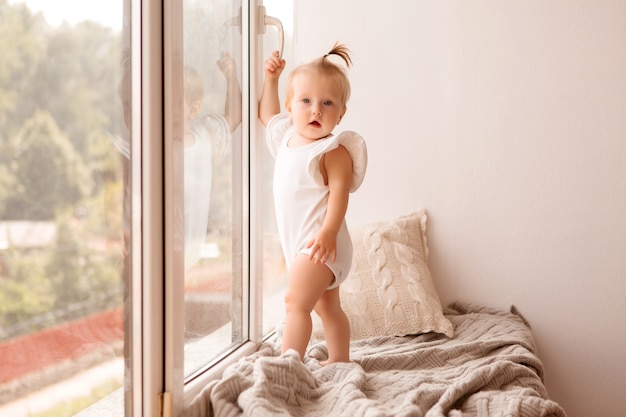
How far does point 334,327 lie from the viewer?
1615mm

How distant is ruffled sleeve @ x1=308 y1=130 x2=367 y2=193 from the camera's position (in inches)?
61.1

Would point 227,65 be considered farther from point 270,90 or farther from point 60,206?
point 60,206

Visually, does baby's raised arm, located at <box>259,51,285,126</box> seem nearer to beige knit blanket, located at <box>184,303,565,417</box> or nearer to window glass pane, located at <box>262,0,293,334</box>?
window glass pane, located at <box>262,0,293,334</box>

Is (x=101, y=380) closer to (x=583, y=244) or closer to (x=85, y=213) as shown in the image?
(x=85, y=213)

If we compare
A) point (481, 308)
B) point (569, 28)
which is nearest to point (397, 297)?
point (481, 308)

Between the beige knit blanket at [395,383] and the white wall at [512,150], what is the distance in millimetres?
401

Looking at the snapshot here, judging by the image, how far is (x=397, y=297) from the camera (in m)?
2.01

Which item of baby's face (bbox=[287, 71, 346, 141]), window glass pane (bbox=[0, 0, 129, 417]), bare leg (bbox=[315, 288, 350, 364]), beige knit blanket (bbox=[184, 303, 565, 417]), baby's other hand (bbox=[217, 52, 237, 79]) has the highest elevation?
baby's other hand (bbox=[217, 52, 237, 79])

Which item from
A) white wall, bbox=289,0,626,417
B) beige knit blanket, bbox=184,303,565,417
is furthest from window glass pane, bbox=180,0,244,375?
white wall, bbox=289,0,626,417

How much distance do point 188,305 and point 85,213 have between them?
16.7 inches

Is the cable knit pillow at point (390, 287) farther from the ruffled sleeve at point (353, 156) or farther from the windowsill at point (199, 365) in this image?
the ruffled sleeve at point (353, 156)

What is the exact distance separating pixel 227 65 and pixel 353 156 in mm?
356

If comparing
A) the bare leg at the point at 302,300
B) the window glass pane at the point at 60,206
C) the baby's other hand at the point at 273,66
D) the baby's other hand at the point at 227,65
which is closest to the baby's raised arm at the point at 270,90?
the baby's other hand at the point at 273,66

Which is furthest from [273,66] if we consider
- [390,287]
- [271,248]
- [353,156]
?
[390,287]
